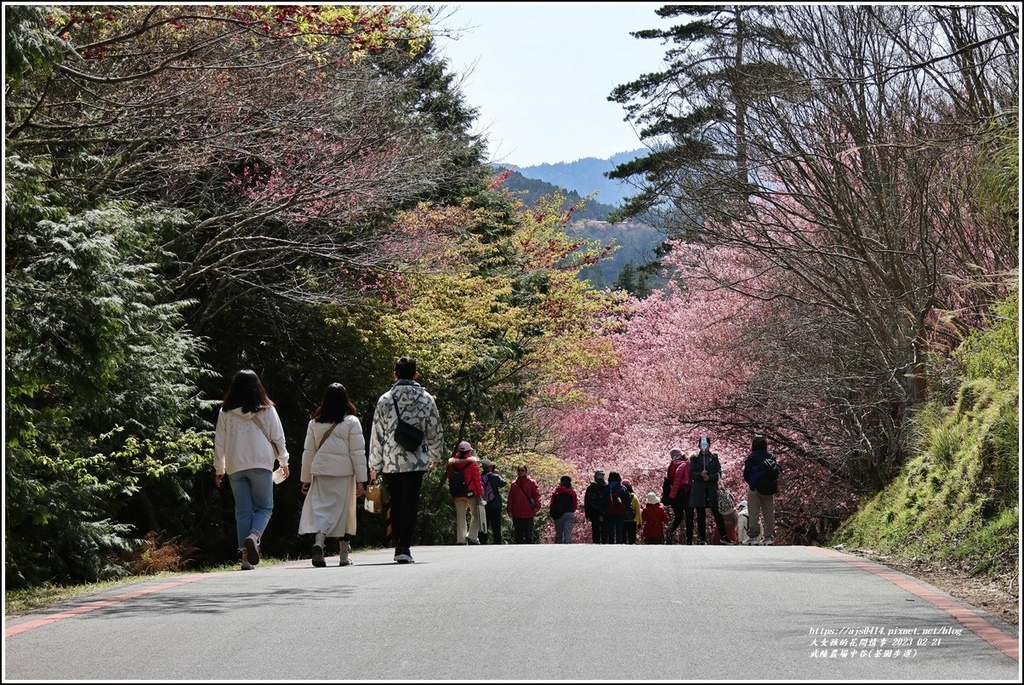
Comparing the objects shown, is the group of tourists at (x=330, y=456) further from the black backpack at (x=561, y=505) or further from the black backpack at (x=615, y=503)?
the black backpack at (x=561, y=505)

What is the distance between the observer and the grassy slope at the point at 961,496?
12.0 metres

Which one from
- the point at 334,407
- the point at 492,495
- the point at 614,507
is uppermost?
the point at 334,407

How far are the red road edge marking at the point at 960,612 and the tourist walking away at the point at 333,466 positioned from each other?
4993 millimetres

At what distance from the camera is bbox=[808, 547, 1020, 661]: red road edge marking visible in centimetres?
732

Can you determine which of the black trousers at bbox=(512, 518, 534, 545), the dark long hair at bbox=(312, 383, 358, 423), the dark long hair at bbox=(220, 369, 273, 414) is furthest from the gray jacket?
the black trousers at bbox=(512, 518, 534, 545)

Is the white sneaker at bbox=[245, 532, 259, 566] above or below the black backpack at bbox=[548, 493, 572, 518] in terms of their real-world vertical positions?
above

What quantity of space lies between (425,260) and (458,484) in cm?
528

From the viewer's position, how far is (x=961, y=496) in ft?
47.3

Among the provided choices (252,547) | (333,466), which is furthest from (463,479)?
(252,547)

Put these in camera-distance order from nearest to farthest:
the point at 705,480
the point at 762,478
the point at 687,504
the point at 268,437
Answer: the point at 268,437
the point at 762,478
the point at 705,480
the point at 687,504

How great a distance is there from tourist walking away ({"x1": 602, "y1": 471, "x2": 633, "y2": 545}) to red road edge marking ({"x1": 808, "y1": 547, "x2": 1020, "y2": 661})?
1111 cm

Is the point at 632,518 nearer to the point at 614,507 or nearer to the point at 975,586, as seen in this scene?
the point at 614,507

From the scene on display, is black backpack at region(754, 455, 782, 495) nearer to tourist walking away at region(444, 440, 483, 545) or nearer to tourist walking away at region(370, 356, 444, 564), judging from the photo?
tourist walking away at region(444, 440, 483, 545)

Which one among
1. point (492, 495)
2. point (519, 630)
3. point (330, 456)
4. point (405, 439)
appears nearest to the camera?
point (519, 630)
